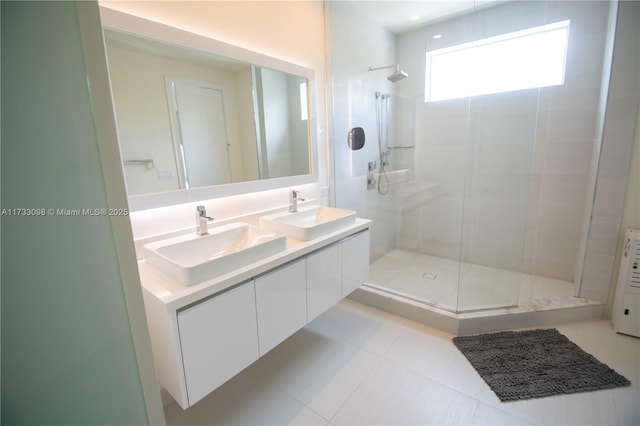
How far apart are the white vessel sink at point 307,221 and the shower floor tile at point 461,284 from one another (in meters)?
0.97

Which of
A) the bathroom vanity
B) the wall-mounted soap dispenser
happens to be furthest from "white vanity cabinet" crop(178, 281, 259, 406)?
the wall-mounted soap dispenser

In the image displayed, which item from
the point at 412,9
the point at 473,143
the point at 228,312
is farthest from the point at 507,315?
the point at 412,9

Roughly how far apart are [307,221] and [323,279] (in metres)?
0.56

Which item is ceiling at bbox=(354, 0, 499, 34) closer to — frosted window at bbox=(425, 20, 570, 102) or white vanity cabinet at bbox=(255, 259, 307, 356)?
frosted window at bbox=(425, 20, 570, 102)

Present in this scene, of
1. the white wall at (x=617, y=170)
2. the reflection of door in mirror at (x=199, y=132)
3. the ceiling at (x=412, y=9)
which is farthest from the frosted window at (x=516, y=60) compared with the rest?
the reflection of door in mirror at (x=199, y=132)

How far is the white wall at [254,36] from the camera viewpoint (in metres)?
1.48

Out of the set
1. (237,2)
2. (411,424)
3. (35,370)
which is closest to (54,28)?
(35,370)

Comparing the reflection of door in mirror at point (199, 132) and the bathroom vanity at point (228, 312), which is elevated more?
the reflection of door in mirror at point (199, 132)

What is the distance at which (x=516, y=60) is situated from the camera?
2.67m

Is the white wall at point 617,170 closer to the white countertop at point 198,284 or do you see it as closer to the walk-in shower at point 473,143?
the walk-in shower at point 473,143

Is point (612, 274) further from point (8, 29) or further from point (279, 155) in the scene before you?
point (8, 29)

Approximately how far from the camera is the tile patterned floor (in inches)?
60.8

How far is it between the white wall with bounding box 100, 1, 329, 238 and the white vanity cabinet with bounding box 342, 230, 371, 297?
625 millimetres

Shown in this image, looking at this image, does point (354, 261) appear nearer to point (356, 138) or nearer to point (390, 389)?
point (390, 389)
